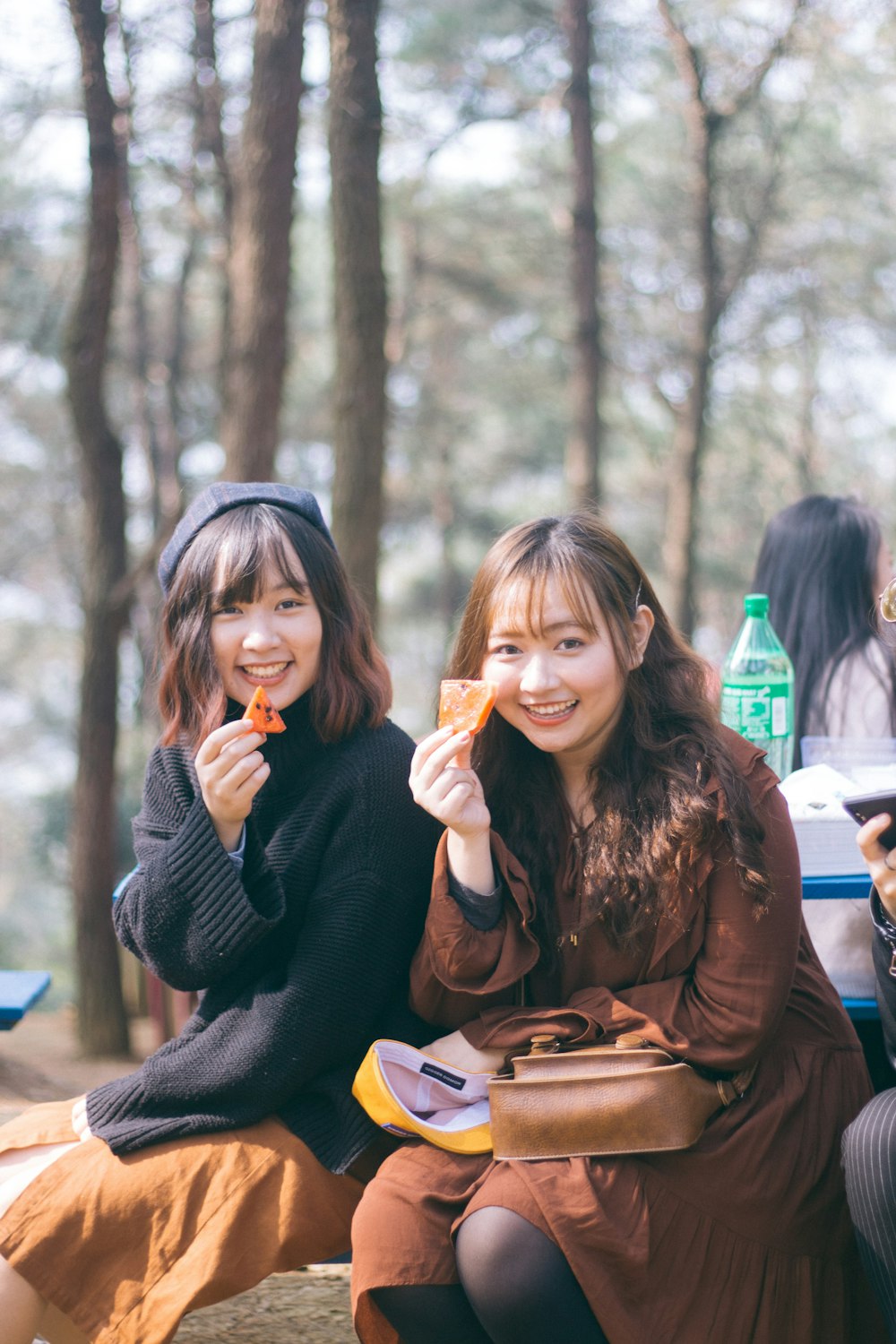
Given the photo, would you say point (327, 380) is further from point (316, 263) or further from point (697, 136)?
point (697, 136)

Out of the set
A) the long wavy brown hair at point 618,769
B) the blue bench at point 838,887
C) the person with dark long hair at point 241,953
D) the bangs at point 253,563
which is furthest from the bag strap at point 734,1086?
the bangs at point 253,563

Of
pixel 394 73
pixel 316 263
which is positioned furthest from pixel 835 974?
pixel 316 263

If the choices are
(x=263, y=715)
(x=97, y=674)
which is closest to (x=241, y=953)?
(x=263, y=715)

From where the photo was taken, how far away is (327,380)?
22750 mm

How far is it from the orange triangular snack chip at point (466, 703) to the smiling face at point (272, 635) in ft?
1.11

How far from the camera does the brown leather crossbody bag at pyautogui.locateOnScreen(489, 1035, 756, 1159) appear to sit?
7.05 feet

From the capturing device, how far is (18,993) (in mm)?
2801

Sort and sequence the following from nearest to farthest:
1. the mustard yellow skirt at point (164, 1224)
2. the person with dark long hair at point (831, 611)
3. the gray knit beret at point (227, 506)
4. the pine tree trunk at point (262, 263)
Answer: the mustard yellow skirt at point (164, 1224) < the gray knit beret at point (227, 506) < the person with dark long hair at point (831, 611) < the pine tree trunk at point (262, 263)

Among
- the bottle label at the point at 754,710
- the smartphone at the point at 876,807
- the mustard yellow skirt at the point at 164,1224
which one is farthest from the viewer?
the bottle label at the point at 754,710

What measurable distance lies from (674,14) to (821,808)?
13084 millimetres

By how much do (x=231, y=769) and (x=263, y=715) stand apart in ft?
0.46

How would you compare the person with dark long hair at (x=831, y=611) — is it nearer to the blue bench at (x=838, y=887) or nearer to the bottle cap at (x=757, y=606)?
the bottle cap at (x=757, y=606)

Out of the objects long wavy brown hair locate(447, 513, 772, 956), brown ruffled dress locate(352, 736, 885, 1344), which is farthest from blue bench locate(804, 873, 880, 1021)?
long wavy brown hair locate(447, 513, 772, 956)

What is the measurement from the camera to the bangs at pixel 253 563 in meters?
2.60
